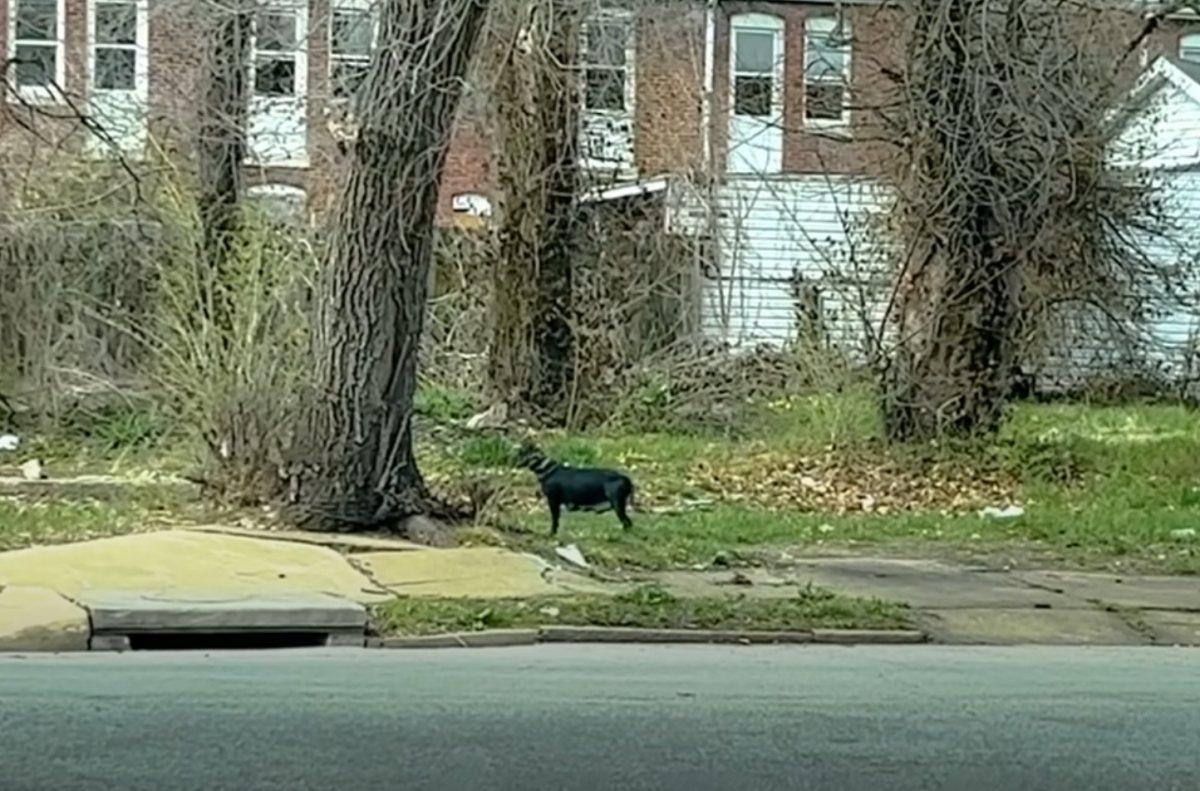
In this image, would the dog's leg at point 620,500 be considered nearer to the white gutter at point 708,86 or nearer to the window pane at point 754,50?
the white gutter at point 708,86

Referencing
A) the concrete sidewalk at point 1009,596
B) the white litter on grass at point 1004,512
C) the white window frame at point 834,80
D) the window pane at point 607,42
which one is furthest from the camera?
the white window frame at point 834,80

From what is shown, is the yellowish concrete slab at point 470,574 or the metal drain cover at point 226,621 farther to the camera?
the yellowish concrete slab at point 470,574

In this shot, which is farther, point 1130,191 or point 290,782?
point 1130,191

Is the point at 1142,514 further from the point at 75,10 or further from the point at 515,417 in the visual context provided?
the point at 75,10

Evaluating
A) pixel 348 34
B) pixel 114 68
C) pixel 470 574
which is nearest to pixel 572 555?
pixel 470 574

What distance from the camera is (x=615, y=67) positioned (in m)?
23.1

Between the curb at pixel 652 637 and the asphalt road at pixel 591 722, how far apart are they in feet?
1.03

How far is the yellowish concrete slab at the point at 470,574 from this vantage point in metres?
12.0

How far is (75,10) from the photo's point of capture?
30625 mm

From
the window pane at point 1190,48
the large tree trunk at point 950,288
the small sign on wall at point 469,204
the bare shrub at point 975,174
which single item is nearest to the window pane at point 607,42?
the bare shrub at point 975,174

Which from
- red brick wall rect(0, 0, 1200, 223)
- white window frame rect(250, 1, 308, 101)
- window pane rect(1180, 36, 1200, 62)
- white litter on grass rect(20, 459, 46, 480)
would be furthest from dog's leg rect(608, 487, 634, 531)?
window pane rect(1180, 36, 1200, 62)

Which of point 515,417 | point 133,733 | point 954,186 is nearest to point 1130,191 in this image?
point 954,186

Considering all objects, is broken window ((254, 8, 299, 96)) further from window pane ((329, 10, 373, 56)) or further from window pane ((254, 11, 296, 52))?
window pane ((329, 10, 373, 56))

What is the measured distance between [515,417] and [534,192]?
113 inches
